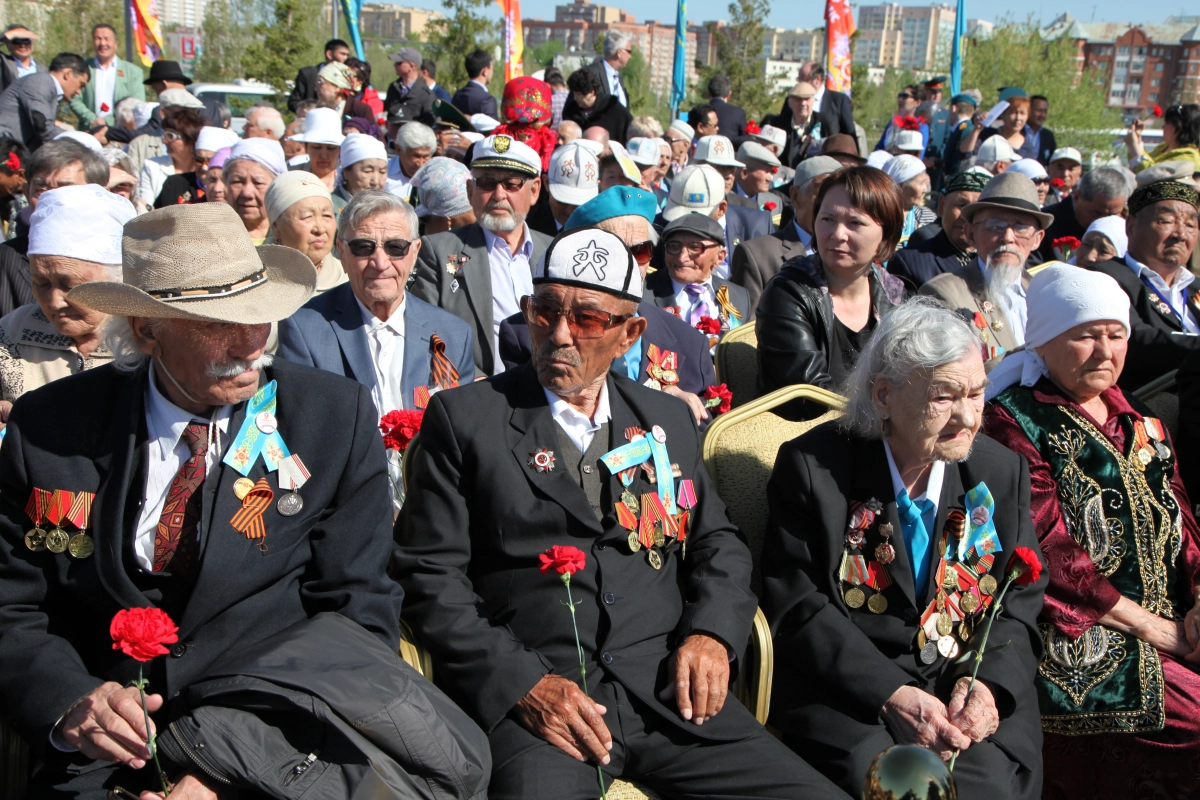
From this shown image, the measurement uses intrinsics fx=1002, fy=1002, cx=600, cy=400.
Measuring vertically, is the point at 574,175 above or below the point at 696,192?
above

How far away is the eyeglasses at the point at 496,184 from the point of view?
5.65 meters

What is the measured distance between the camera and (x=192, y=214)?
2619 mm

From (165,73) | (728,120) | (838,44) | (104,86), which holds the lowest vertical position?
(728,120)

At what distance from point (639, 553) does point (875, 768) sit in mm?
1416

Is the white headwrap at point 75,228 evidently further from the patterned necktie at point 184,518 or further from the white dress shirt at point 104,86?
the white dress shirt at point 104,86

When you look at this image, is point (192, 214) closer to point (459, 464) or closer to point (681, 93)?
point (459, 464)

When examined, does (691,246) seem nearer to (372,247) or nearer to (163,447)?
(372,247)

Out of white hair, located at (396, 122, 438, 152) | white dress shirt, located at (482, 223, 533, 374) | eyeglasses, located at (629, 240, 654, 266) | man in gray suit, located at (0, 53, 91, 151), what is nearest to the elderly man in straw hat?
eyeglasses, located at (629, 240, 654, 266)

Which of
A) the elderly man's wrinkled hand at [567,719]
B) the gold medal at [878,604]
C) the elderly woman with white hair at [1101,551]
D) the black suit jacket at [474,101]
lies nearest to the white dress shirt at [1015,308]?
the elderly woman with white hair at [1101,551]

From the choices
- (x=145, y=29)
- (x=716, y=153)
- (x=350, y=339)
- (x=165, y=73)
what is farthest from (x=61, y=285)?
(x=145, y=29)

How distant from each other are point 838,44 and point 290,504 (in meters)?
14.7

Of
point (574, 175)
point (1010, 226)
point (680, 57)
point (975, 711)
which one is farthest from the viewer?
point (680, 57)

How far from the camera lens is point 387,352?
13.5 ft

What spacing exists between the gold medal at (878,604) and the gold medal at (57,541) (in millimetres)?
2250
